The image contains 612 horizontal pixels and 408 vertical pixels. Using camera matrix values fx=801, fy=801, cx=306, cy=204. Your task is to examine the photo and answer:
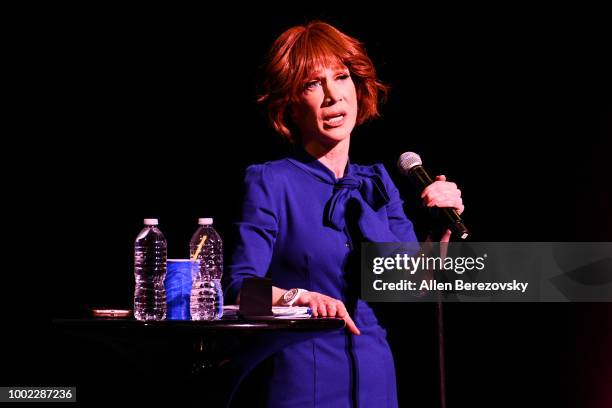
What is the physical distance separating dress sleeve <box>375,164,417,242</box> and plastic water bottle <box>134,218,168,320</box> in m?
0.66

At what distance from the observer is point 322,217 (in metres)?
2.15

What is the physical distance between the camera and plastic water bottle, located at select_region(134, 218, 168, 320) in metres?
1.89

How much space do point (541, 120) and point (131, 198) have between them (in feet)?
5.01

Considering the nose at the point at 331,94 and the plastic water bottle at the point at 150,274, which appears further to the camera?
the nose at the point at 331,94

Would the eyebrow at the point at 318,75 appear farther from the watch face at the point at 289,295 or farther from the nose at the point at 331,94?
the watch face at the point at 289,295

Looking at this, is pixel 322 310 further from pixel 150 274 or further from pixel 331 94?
pixel 331 94

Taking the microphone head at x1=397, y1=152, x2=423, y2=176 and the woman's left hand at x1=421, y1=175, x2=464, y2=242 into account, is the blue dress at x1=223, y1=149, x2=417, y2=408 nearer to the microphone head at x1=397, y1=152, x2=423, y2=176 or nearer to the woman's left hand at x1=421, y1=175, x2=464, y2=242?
the microphone head at x1=397, y1=152, x2=423, y2=176

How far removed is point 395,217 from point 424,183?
31 cm

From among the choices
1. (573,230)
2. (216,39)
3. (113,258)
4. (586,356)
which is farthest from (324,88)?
(586,356)

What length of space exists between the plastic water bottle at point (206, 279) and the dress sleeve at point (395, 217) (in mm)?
510

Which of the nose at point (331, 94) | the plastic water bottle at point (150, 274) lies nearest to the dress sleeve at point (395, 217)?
the nose at point (331, 94)

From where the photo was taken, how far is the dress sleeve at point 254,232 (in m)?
2.01

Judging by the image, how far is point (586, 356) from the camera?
3.03 metres

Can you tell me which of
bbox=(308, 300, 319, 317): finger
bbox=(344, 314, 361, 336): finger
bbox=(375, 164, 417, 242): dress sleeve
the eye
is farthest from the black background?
bbox=(308, 300, 319, 317): finger
